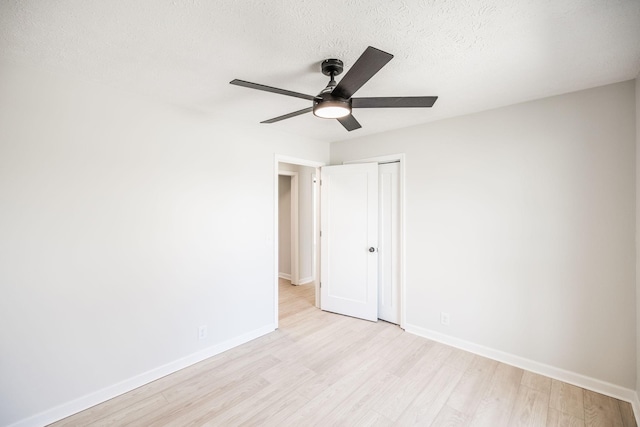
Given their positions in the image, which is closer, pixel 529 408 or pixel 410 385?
pixel 529 408

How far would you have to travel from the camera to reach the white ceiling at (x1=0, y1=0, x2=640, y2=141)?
1.34 metres

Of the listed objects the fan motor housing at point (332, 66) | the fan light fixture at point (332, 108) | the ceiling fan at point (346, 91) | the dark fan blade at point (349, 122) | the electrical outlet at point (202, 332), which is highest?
the fan motor housing at point (332, 66)

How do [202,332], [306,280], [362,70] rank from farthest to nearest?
[306,280] → [202,332] → [362,70]

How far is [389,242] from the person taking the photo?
11.8 ft

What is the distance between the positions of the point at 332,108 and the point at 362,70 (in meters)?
0.31

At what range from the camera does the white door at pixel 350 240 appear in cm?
363

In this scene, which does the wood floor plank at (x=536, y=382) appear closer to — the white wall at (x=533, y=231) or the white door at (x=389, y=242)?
the white wall at (x=533, y=231)

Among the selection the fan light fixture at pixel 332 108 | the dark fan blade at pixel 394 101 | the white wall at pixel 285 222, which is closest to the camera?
the fan light fixture at pixel 332 108

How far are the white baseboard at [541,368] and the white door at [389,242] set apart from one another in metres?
0.42

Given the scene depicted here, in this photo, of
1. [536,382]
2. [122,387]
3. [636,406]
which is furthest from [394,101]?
[122,387]

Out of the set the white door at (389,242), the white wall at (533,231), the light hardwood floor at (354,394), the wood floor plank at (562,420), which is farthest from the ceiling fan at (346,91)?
the wood floor plank at (562,420)

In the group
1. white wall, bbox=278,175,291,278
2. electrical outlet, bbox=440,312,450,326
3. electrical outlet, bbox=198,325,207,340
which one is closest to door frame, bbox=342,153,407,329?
electrical outlet, bbox=440,312,450,326

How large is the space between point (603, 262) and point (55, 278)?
163 inches

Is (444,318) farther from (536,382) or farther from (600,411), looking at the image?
(600,411)
